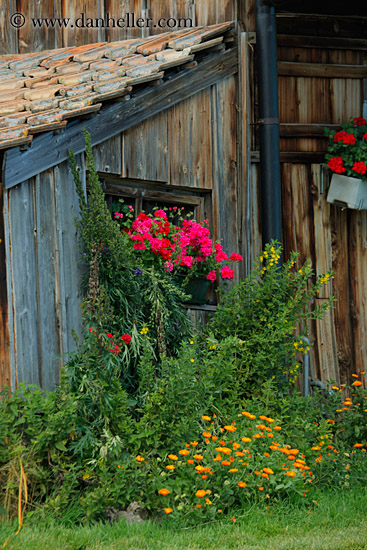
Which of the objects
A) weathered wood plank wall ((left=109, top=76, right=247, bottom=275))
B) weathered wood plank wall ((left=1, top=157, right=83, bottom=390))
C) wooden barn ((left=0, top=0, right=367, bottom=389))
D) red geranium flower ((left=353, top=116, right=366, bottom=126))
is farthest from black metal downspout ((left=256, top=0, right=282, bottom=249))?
weathered wood plank wall ((left=1, top=157, right=83, bottom=390))

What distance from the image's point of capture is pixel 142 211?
6.52 meters

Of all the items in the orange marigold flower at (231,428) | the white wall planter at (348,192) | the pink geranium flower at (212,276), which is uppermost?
the white wall planter at (348,192)

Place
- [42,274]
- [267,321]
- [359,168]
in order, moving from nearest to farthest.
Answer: [42,274] → [267,321] → [359,168]

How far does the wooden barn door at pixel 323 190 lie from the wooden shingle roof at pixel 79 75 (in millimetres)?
888

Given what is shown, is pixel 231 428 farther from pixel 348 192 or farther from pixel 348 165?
pixel 348 165

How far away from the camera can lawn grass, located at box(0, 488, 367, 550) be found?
4.15m

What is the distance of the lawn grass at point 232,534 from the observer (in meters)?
4.15

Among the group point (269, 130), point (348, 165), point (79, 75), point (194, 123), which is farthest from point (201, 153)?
point (348, 165)

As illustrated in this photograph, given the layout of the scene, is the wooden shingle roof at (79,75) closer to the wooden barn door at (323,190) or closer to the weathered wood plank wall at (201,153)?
the weathered wood plank wall at (201,153)

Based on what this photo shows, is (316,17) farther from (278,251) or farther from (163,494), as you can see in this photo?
(163,494)

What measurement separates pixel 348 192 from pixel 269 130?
1.01m

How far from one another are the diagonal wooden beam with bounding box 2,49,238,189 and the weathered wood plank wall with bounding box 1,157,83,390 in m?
0.11

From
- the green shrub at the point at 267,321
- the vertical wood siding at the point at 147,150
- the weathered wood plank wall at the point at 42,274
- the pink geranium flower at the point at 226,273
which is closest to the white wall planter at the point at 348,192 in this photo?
the green shrub at the point at 267,321

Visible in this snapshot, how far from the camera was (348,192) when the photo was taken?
7.18 metres
